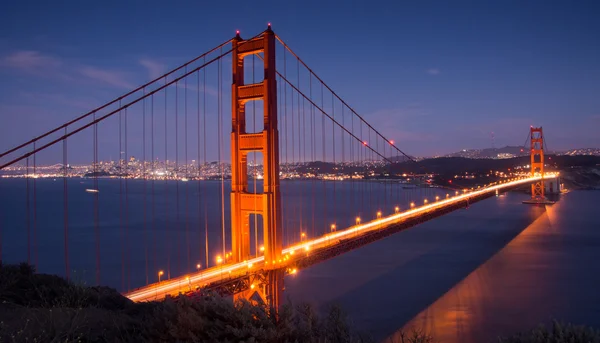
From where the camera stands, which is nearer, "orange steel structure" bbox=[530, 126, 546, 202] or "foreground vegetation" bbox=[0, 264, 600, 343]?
"foreground vegetation" bbox=[0, 264, 600, 343]

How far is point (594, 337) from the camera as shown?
3.14 m

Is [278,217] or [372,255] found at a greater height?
[278,217]

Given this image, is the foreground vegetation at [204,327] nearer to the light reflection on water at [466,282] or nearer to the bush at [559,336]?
the bush at [559,336]

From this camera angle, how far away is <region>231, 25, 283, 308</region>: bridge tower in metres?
9.65

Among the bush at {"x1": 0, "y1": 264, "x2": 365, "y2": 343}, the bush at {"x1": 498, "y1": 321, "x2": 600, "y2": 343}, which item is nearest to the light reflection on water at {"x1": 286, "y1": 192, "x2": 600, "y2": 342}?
the bush at {"x1": 0, "y1": 264, "x2": 365, "y2": 343}

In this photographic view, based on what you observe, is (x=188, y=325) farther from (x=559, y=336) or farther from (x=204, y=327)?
(x=559, y=336)

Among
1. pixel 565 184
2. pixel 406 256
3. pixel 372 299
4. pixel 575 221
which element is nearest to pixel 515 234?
pixel 575 221

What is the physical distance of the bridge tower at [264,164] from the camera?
965 cm

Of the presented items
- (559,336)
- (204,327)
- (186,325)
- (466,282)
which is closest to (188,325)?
(186,325)

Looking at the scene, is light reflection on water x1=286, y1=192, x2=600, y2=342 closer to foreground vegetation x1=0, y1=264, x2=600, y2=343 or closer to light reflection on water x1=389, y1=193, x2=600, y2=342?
light reflection on water x1=389, y1=193, x2=600, y2=342

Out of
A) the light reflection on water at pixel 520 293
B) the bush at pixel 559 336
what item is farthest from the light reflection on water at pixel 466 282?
the bush at pixel 559 336

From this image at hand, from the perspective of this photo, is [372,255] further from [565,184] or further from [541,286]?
[565,184]

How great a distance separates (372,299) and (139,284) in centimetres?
978

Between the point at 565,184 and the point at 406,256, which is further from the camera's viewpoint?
the point at 565,184
